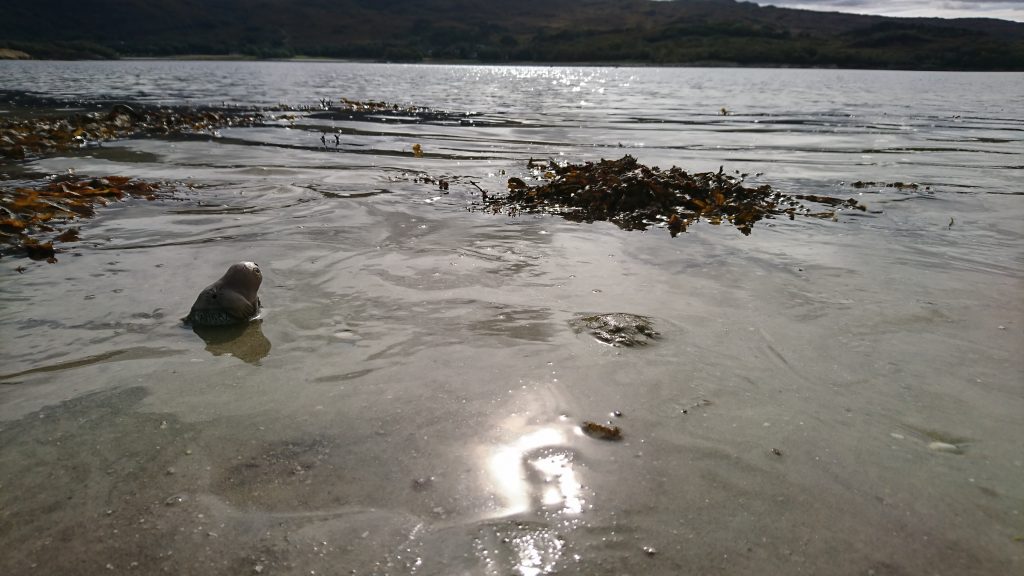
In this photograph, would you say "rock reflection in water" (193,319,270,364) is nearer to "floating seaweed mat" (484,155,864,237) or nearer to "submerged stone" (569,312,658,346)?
"submerged stone" (569,312,658,346)

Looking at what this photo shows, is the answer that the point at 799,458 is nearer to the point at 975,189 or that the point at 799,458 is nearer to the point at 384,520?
the point at 384,520

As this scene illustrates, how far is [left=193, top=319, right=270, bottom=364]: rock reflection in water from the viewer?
3.85 metres

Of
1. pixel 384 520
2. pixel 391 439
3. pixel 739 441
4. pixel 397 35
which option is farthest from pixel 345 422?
pixel 397 35

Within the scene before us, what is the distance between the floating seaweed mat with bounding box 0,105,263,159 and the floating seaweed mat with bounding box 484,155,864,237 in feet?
32.0

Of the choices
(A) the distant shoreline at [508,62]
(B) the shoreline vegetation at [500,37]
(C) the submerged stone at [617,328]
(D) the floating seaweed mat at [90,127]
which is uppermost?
(B) the shoreline vegetation at [500,37]

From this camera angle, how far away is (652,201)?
8000mm

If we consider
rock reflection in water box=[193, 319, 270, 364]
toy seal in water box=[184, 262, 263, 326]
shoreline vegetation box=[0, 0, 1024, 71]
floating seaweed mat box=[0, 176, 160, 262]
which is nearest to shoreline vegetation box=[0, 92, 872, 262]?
floating seaweed mat box=[0, 176, 160, 262]

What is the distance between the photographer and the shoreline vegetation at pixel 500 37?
100 metres

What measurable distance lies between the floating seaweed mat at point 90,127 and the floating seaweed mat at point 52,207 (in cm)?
451

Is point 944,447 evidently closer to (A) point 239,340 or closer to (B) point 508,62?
(A) point 239,340

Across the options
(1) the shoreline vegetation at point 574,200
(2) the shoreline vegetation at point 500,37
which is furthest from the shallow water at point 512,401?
(2) the shoreline vegetation at point 500,37

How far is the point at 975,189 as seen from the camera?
9461 millimetres

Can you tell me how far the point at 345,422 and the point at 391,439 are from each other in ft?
0.96

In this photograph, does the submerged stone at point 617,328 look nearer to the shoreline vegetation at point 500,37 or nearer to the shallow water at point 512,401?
the shallow water at point 512,401
